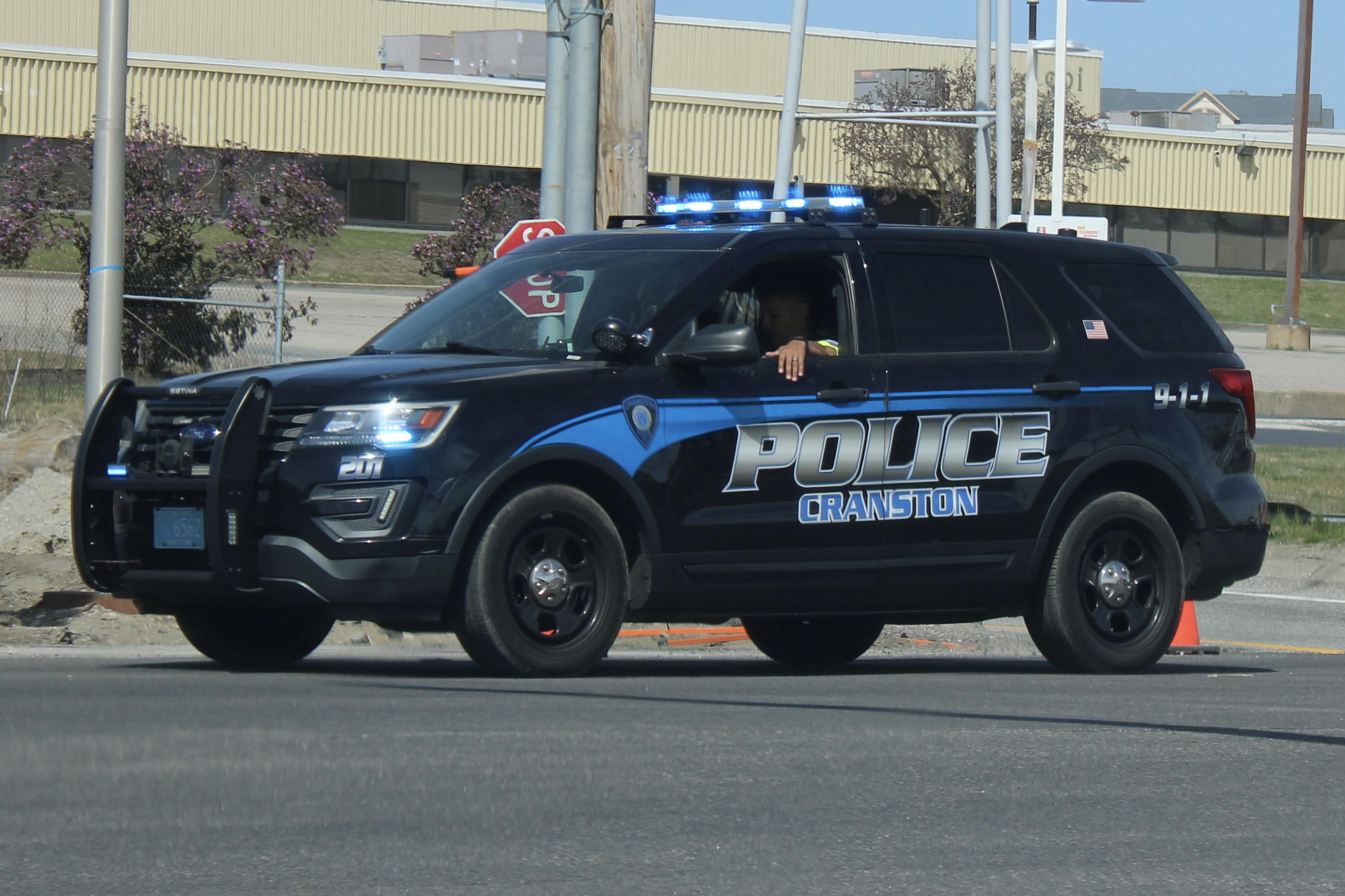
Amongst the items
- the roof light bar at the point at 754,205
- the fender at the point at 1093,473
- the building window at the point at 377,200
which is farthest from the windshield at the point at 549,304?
the building window at the point at 377,200

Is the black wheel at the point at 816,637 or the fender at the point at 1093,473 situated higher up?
the fender at the point at 1093,473

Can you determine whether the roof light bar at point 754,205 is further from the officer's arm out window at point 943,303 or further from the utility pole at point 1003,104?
the utility pole at point 1003,104

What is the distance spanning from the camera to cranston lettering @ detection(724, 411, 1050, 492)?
841 centimetres

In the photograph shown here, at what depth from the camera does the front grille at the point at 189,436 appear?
7.67m

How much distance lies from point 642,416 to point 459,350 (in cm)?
94

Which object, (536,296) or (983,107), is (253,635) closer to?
(536,296)

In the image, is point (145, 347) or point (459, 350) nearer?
point (459, 350)

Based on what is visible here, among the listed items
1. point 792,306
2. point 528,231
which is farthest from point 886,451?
point 528,231

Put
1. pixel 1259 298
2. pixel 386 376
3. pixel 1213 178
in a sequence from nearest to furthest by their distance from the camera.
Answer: pixel 386 376 → pixel 1259 298 → pixel 1213 178

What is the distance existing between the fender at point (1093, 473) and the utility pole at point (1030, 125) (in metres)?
14.8

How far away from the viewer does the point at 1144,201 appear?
6425cm

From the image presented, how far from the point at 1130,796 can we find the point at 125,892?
283 centimetres

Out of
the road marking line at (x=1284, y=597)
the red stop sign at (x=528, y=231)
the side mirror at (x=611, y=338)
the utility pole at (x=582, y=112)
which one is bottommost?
the road marking line at (x=1284, y=597)

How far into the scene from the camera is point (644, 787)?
223 inches
